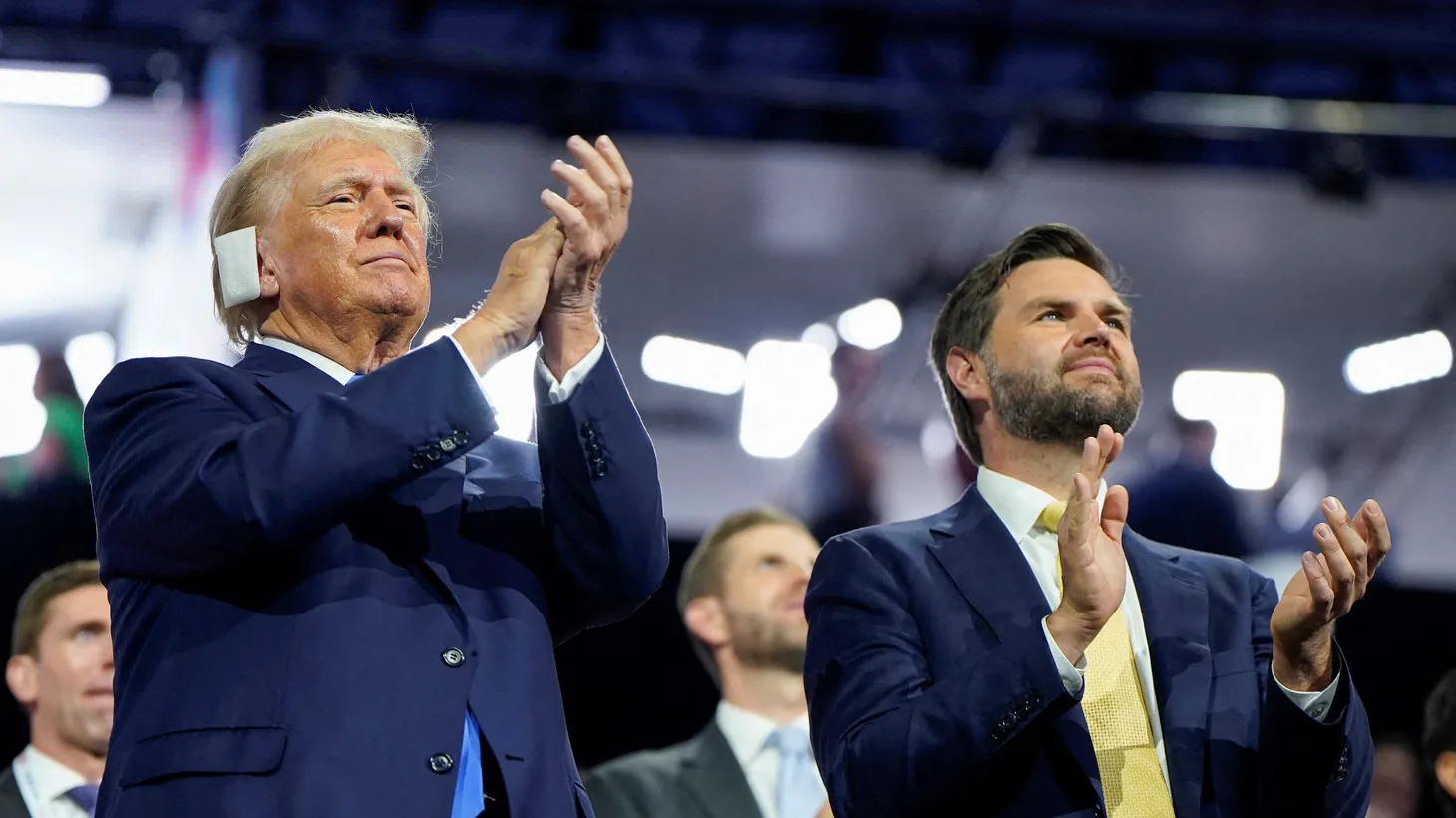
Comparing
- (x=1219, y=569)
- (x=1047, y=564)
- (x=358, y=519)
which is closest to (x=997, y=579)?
(x=1047, y=564)

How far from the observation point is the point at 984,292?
2.61m

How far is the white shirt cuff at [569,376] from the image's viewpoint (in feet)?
6.02

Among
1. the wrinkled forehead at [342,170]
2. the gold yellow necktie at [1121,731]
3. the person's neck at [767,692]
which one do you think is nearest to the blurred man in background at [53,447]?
the person's neck at [767,692]

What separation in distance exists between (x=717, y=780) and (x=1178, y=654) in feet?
6.25

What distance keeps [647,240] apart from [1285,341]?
109 inches

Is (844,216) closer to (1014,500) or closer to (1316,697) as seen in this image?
(1014,500)

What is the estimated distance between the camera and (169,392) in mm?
1750

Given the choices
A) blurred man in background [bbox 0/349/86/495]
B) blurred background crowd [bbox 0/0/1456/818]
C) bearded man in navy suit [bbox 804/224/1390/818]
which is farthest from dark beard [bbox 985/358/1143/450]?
blurred man in background [bbox 0/349/86/495]

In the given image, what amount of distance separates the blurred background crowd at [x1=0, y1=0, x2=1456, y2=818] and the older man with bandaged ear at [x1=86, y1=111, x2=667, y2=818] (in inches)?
131

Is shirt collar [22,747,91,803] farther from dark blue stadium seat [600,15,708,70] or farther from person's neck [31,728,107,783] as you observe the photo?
dark blue stadium seat [600,15,708,70]

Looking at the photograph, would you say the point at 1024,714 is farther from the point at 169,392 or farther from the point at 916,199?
the point at 916,199

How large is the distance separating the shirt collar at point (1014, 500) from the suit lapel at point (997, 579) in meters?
0.03

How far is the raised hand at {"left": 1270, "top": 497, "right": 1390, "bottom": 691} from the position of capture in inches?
76.3

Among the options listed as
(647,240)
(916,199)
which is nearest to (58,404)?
(647,240)
